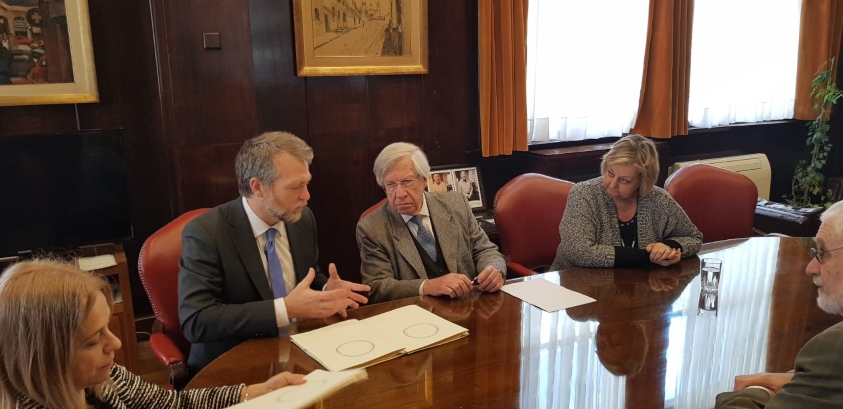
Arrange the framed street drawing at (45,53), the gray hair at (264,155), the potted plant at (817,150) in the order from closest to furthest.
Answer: the gray hair at (264,155), the framed street drawing at (45,53), the potted plant at (817,150)

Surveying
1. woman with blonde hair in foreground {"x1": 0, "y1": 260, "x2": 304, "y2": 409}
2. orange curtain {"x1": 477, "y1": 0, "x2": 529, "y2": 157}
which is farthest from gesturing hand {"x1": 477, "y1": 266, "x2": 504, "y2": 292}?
orange curtain {"x1": 477, "y1": 0, "x2": 529, "y2": 157}

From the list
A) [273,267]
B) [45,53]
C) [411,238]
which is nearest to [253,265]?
[273,267]

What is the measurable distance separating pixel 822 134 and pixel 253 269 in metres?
4.44

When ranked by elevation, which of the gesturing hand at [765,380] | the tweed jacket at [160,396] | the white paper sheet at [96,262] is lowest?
the white paper sheet at [96,262]

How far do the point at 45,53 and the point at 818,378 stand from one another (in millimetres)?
3078

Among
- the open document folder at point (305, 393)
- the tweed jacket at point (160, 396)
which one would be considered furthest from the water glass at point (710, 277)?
the tweed jacket at point (160, 396)

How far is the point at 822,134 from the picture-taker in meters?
4.57

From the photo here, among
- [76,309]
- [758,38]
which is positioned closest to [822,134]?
[758,38]

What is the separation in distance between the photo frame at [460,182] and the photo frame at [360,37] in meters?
0.59

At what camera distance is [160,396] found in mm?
1373

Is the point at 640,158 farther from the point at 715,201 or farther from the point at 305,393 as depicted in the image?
the point at 305,393

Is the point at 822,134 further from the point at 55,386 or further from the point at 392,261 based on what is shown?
the point at 55,386

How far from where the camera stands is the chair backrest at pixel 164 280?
1.92 m

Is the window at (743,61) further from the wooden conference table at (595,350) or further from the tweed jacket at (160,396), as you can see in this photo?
the tweed jacket at (160,396)
